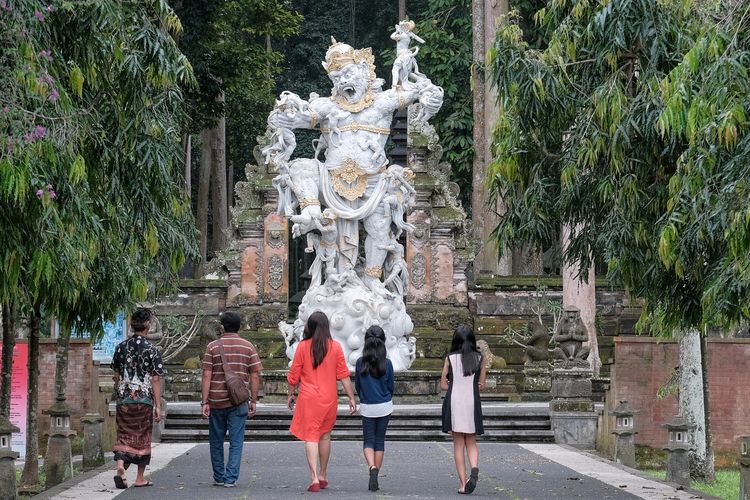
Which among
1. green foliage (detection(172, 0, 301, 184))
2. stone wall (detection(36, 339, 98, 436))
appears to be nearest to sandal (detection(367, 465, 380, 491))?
stone wall (detection(36, 339, 98, 436))

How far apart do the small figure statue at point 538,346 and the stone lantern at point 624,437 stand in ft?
31.0

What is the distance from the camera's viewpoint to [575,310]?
24234 millimetres

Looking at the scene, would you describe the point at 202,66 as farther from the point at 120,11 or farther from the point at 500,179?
the point at 120,11

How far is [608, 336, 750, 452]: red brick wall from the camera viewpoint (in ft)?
75.8

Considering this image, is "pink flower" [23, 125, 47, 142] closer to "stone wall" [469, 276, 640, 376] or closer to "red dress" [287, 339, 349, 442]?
"red dress" [287, 339, 349, 442]

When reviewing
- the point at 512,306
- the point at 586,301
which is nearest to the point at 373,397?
the point at 586,301

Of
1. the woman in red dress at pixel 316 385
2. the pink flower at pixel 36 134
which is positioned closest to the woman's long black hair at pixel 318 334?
the woman in red dress at pixel 316 385

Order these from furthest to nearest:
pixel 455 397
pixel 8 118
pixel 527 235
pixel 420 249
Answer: pixel 420 249, pixel 527 235, pixel 455 397, pixel 8 118

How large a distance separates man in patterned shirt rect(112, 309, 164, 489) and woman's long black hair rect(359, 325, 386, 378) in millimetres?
1966

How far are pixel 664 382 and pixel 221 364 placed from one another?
10.8m

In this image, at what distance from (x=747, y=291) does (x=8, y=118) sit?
5.80 metres

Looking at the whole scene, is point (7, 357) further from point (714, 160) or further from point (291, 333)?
point (291, 333)

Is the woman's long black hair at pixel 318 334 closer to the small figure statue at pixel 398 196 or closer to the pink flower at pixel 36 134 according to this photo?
the pink flower at pixel 36 134

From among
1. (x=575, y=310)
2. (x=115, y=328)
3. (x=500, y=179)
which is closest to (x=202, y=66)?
(x=115, y=328)
